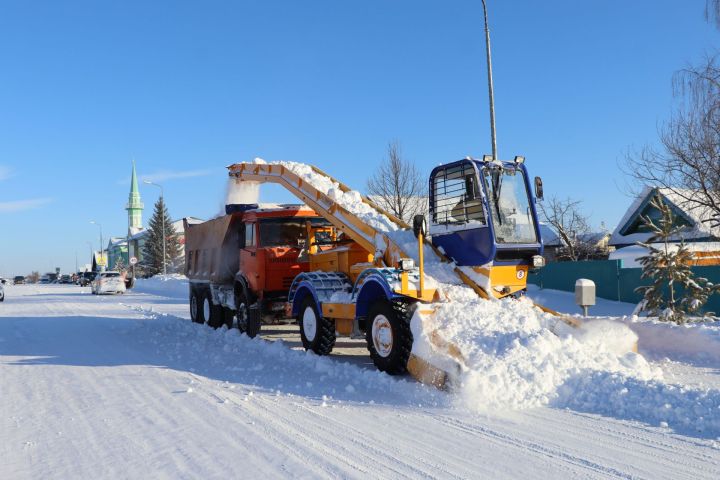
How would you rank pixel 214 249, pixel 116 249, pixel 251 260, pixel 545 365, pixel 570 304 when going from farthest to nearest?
pixel 116 249 → pixel 570 304 → pixel 214 249 → pixel 251 260 → pixel 545 365

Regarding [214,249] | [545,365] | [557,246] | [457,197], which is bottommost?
[545,365]

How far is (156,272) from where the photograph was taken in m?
66.6

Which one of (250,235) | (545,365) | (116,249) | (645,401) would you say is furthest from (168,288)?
(116,249)

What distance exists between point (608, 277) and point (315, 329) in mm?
14172

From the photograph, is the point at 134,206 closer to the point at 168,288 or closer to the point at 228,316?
the point at 168,288

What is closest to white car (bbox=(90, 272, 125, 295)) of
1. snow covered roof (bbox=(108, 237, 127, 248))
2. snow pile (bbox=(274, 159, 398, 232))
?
snow pile (bbox=(274, 159, 398, 232))

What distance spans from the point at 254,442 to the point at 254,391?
7.12 ft

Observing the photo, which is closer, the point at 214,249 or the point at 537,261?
the point at 537,261

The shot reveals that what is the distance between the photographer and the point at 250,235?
13008mm

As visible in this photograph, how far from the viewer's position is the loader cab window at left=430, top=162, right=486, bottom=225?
8.52 meters

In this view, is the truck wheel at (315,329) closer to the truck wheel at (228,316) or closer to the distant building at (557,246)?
the truck wheel at (228,316)

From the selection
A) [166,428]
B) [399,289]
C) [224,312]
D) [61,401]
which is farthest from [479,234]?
[224,312]

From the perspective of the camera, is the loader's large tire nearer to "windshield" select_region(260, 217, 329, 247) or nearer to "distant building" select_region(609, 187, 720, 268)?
"windshield" select_region(260, 217, 329, 247)

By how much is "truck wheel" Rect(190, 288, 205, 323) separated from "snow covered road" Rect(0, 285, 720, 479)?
693 centimetres
